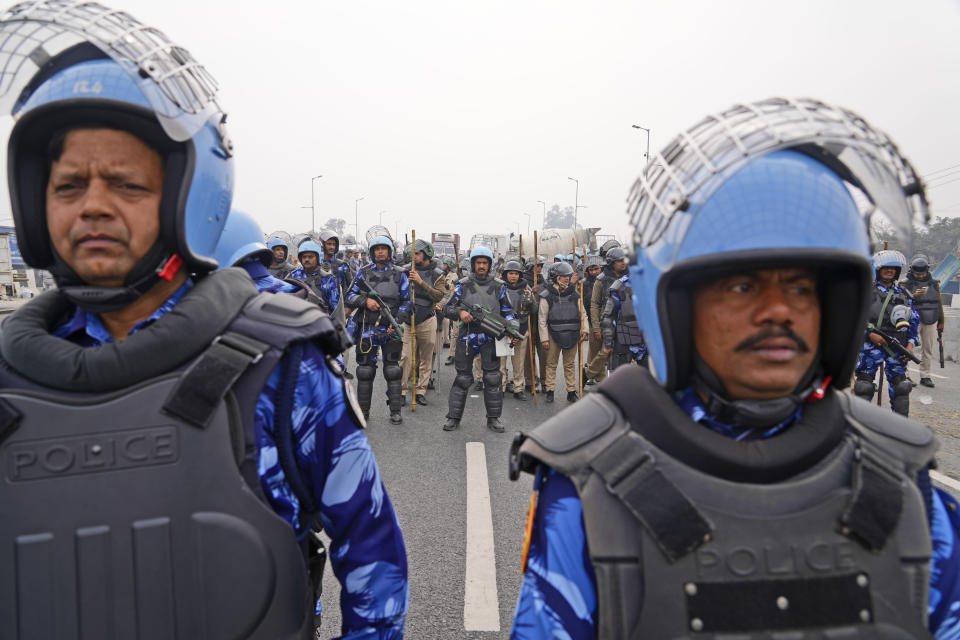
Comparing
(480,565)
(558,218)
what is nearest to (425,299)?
(480,565)

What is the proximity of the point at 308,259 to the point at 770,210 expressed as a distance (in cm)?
828

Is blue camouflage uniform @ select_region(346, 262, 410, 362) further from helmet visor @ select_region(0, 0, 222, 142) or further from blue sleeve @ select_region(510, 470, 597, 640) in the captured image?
blue sleeve @ select_region(510, 470, 597, 640)

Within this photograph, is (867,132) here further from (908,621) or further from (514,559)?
(514,559)

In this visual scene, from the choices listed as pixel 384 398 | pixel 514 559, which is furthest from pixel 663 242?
pixel 384 398

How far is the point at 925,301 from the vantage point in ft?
34.0

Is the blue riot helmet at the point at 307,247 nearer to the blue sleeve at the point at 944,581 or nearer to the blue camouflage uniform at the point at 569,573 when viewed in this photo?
the blue camouflage uniform at the point at 569,573

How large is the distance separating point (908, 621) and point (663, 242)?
0.82 m

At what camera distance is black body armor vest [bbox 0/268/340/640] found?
1131 millimetres

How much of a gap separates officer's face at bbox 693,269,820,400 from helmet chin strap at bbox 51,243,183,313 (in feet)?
3.98

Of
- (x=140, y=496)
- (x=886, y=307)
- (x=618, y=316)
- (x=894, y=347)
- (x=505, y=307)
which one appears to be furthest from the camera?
(x=505, y=307)

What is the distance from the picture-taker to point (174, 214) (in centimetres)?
Answer: 135

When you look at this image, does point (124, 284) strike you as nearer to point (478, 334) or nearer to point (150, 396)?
point (150, 396)

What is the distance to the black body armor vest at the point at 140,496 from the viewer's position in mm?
1131

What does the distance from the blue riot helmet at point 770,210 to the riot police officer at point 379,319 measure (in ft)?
20.7
